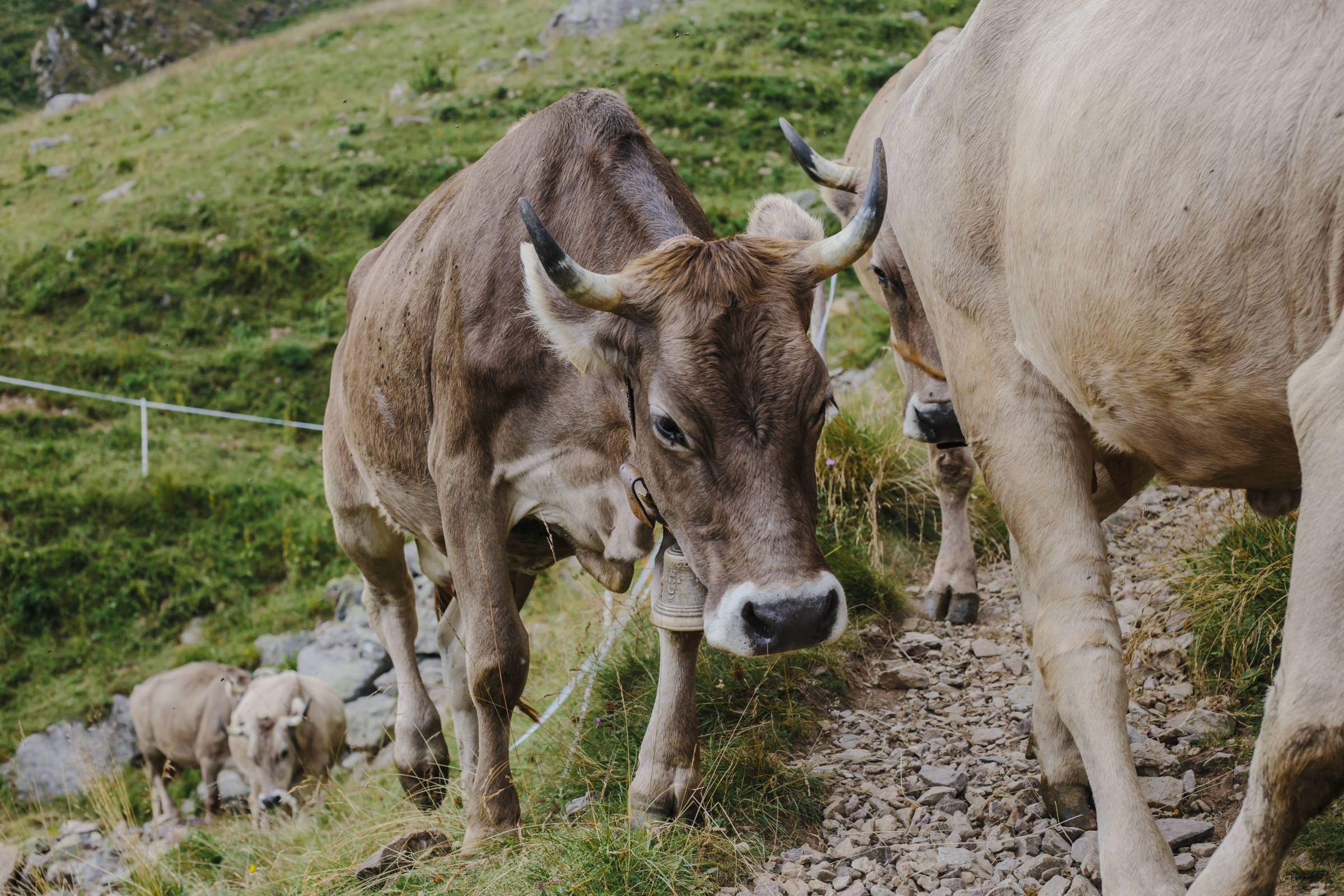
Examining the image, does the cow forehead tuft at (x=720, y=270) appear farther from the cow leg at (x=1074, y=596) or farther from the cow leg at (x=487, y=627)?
the cow leg at (x=487, y=627)

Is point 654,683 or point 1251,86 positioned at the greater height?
point 1251,86

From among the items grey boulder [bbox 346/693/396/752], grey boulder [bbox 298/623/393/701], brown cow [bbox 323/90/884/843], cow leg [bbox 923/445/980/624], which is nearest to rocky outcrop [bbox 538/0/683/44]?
grey boulder [bbox 298/623/393/701]

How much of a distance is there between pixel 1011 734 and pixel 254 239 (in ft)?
59.4

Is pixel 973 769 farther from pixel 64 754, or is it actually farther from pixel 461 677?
pixel 64 754

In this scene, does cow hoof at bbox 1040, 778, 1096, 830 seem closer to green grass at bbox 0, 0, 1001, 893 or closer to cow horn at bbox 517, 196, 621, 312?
green grass at bbox 0, 0, 1001, 893

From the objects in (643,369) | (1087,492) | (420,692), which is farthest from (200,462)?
(1087,492)

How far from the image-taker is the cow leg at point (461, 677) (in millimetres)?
5680

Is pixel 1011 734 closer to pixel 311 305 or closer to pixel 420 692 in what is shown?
pixel 420 692

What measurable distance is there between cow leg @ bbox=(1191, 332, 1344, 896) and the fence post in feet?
50.1

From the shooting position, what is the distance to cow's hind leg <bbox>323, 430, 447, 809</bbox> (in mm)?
5953

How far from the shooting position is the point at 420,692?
5.99 m

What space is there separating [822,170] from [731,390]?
2.12 meters

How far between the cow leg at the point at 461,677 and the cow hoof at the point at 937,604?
2056 mm

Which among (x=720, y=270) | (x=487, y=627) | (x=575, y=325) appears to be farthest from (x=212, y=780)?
(x=720, y=270)
